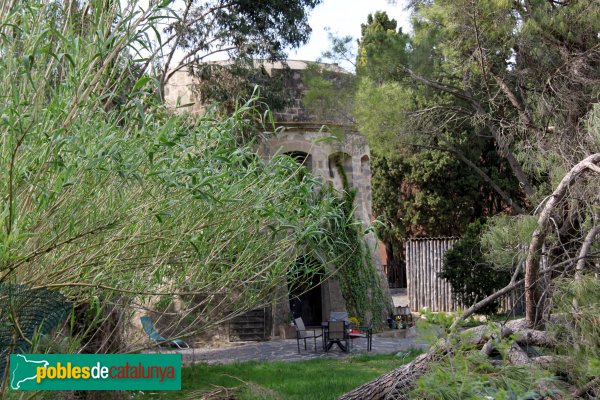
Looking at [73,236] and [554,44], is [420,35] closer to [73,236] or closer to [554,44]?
[554,44]

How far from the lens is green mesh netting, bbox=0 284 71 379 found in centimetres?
309

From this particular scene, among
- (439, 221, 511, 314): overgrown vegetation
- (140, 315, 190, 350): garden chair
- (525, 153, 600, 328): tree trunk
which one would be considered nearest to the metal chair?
(439, 221, 511, 314): overgrown vegetation

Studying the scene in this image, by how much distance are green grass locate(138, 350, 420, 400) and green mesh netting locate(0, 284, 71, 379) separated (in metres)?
4.94

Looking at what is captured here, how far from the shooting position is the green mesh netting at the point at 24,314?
309 centimetres

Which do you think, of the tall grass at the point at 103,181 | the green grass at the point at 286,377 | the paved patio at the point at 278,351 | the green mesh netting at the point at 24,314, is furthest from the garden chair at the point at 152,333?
the paved patio at the point at 278,351

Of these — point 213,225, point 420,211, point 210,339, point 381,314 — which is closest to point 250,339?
point 210,339

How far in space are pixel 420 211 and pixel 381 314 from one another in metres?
8.96

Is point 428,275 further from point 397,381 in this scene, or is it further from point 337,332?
point 397,381

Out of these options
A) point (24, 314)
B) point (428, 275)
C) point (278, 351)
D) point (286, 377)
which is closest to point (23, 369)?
point (24, 314)

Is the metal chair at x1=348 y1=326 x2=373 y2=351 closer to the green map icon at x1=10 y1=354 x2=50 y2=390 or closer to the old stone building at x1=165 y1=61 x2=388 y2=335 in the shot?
the old stone building at x1=165 y1=61 x2=388 y2=335

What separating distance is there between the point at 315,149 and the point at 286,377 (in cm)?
789

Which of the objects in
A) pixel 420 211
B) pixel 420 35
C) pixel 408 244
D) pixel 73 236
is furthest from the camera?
pixel 420 211

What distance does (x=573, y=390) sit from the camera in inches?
158

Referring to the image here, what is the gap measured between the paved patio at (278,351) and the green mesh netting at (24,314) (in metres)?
9.15
